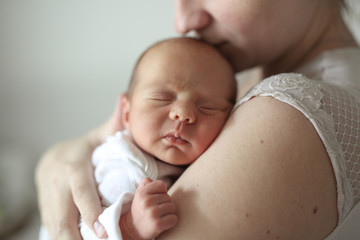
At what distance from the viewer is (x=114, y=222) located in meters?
0.66

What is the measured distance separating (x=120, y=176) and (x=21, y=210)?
1.59 m

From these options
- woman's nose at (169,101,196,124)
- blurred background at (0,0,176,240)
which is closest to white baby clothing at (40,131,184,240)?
woman's nose at (169,101,196,124)

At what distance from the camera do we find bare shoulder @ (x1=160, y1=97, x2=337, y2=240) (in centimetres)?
63

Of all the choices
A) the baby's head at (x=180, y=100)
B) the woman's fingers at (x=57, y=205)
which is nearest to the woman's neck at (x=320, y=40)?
the baby's head at (x=180, y=100)

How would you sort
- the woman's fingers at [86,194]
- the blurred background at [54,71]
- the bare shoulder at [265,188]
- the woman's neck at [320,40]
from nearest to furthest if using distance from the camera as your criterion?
the bare shoulder at [265,188], the woman's fingers at [86,194], the woman's neck at [320,40], the blurred background at [54,71]

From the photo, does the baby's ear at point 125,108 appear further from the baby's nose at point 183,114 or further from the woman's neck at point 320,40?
the woman's neck at point 320,40

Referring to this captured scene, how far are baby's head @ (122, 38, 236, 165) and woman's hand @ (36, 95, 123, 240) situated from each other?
150mm

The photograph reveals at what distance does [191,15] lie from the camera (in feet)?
3.22

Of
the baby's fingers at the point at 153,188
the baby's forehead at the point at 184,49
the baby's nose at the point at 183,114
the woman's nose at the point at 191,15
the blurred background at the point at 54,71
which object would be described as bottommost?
the blurred background at the point at 54,71

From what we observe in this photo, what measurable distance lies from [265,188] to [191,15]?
53 cm

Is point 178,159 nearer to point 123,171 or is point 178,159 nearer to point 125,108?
point 123,171

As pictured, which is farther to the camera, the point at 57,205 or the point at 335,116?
the point at 57,205

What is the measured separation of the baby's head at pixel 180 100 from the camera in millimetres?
805

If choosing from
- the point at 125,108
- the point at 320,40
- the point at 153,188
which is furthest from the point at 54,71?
the point at 153,188
